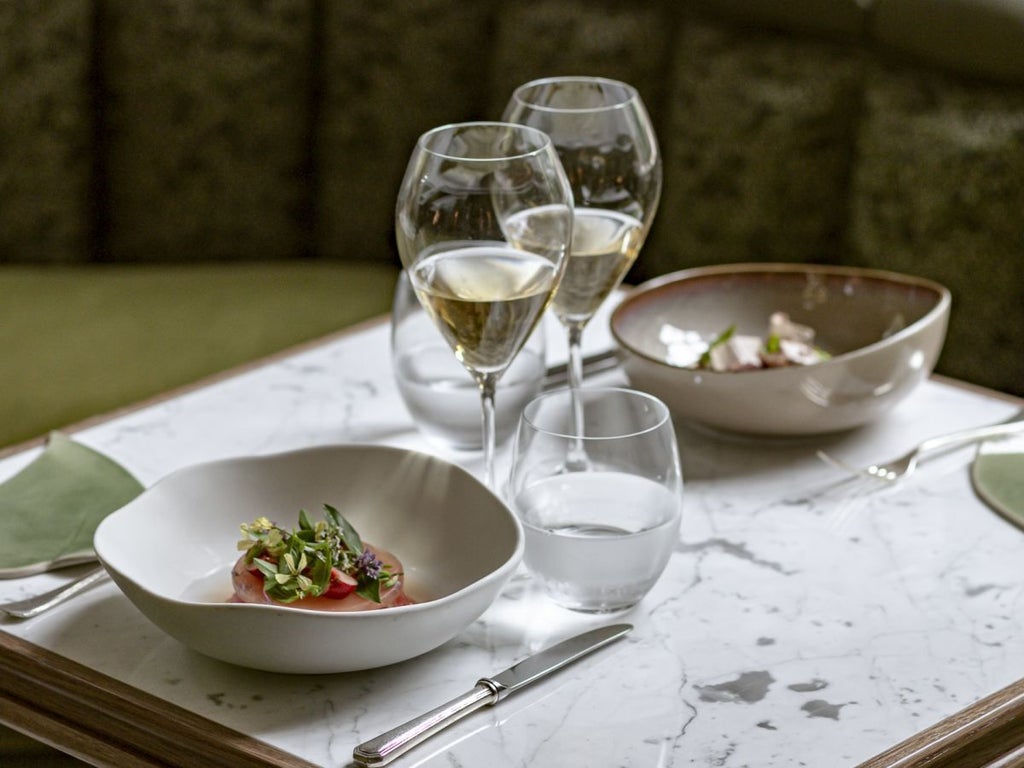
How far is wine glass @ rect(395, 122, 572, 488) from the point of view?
91 cm

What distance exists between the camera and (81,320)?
2283 mm

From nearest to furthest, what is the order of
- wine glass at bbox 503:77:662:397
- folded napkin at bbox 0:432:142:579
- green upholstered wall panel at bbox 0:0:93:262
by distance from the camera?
folded napkin at bbox 0:432:142:579 < wine glass at bbox 503:77:662:397 < green upholstered wall panel at bbox 0:0:93:262

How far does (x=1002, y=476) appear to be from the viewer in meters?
1.14

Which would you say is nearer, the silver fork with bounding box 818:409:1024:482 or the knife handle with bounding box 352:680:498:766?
the knife handle with bounding box 352:680:498:766

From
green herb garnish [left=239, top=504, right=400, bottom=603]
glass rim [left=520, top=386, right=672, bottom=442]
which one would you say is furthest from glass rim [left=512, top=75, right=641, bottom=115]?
green herb garnish [left=239, top=504, right=400, bottom=603]

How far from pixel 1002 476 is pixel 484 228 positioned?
1.74 ft

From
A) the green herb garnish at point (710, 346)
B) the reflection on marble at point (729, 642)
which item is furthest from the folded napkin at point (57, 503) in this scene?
the green herb garnish at point (710, 346)

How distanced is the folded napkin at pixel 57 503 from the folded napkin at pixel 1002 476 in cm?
72

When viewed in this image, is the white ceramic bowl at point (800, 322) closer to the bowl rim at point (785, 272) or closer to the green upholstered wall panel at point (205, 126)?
the bowl rim at point (785, 272)

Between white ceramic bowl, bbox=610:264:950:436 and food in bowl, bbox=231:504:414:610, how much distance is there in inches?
15.6

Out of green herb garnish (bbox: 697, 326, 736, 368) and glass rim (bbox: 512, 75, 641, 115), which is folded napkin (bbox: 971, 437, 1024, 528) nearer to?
green herb garnish (bbox: 697, 326, 736, 368)

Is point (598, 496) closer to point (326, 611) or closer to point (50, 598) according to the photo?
point (326, 611)

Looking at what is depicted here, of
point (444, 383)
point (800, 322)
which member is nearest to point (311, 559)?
point (444, 383)

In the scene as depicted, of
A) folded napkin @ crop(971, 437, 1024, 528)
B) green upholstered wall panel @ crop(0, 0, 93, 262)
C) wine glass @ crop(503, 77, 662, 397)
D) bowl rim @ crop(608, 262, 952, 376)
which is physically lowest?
green upholstered wall panel @ crop(0, 0, 93, 262)
